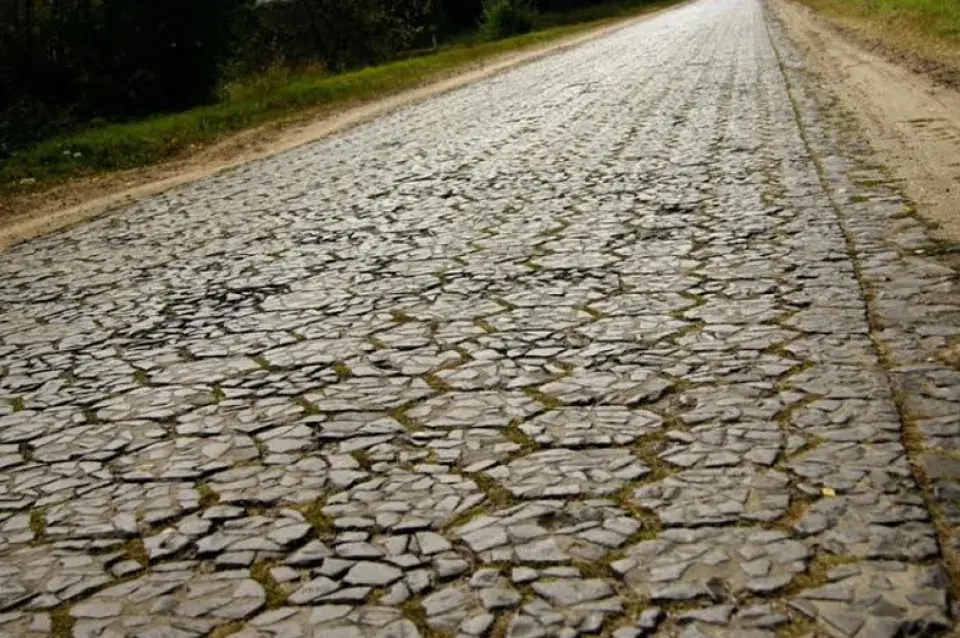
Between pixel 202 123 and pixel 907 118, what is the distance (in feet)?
39.7

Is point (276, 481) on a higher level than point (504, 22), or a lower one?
lower

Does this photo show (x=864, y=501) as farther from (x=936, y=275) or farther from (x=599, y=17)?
(x=599, y=17)

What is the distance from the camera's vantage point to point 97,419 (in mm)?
4703

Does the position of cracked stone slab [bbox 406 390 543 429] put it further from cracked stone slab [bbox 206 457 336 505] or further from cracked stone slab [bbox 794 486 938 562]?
cracked stone slab [bbox 794 486 938 562]

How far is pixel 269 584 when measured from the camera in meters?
Answer: 3.18

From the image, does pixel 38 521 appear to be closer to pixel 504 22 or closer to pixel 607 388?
pixel 607 388

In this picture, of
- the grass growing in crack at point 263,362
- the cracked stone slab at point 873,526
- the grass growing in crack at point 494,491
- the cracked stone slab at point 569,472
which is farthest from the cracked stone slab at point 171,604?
the grass growing in crack at point 263,362

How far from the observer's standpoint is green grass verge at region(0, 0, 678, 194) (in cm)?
1561

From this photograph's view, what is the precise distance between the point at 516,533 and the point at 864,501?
3.67 feet

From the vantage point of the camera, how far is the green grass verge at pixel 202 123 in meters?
15.6

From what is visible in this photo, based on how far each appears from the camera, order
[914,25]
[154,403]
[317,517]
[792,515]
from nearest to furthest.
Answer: [792,515]
[317,517]
[154,403]
[914,25]

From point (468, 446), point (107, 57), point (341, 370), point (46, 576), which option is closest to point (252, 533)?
point (46, 576)

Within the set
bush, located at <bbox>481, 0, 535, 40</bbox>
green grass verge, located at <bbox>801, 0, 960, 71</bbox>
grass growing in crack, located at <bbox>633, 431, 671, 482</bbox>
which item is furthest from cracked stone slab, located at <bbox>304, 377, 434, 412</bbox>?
bush, located at <bbox>481, 0, 535, 40</bbox>

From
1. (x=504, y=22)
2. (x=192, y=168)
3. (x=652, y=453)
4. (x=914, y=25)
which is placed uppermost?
(x=504, y=22)
